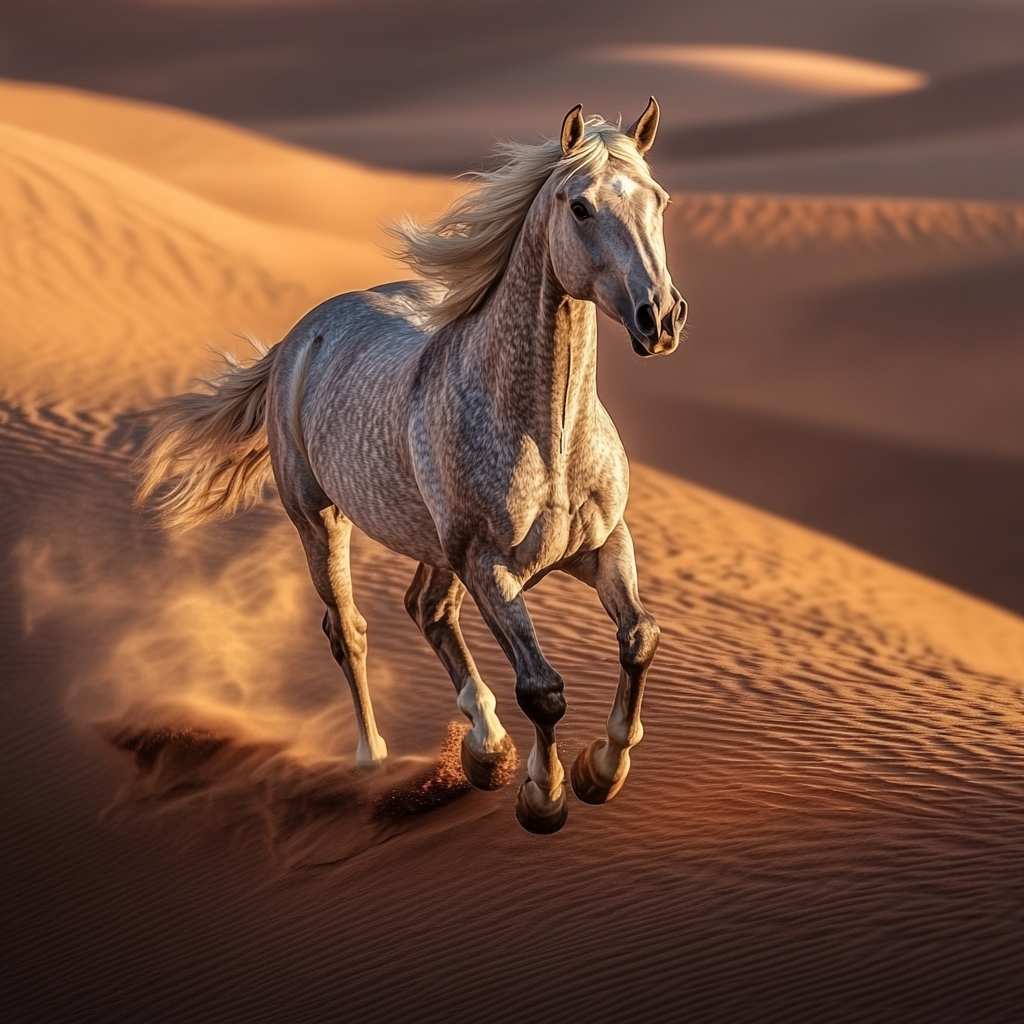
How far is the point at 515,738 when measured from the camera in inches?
294

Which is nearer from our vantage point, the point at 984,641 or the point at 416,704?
the point at 416,704

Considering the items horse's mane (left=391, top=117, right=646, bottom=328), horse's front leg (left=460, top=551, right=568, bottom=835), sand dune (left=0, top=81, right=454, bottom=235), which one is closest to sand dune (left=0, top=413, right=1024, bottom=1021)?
horse's front leg (left=460, top=551, right=568, bottom=835)

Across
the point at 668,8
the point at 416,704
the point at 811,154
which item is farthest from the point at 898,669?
the point at 668,8

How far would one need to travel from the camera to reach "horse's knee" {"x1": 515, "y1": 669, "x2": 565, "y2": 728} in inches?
198

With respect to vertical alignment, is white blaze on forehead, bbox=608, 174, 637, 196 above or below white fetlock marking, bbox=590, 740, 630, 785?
above

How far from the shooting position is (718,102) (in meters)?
42.6

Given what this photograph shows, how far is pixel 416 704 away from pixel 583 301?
12.7 ft

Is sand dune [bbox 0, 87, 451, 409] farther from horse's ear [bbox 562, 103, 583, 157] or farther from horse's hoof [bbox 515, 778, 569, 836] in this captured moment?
horse's ear [bbox 562, 103, 583, 157]

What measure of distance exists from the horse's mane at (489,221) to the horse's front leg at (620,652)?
3.61 feet

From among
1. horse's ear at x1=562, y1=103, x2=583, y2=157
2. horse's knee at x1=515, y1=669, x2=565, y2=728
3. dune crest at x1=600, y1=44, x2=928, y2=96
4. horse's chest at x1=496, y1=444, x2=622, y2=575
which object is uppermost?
dune crest at x1=600, y1=44, x2=928, y2=96

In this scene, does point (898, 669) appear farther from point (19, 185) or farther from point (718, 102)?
point (718, 102)

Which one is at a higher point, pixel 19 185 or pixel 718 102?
pixel 718 102

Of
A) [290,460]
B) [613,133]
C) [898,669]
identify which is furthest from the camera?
[898,669]

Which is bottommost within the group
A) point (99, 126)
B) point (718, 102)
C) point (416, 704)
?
point (416, 704)
